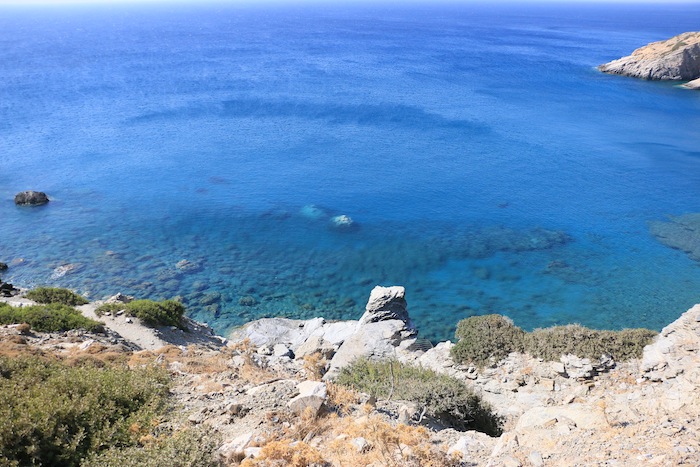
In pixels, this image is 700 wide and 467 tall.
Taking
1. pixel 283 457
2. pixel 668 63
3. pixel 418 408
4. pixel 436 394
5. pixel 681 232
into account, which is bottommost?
pixel 681 232

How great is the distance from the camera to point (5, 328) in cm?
2292

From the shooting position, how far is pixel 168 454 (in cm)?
1136

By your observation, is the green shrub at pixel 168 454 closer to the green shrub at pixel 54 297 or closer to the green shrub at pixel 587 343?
the green shrub at pixel 587 343

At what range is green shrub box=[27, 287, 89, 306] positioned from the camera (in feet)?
96.1

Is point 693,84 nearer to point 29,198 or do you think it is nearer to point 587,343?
point 587,343

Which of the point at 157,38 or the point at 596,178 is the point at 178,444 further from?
the point at 157,38

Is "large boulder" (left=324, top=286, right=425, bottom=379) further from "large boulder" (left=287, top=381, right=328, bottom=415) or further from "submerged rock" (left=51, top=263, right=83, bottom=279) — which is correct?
"submerged rock" (left=51, top=263, right=83, bottom=279)

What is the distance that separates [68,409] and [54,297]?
64.6 feet

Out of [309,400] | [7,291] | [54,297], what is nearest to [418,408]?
[309,400]

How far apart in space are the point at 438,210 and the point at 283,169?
20.4m

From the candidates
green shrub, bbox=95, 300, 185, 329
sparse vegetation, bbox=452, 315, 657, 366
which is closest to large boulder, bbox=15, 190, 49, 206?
green shrub, bbox=95, 300, 185, 329

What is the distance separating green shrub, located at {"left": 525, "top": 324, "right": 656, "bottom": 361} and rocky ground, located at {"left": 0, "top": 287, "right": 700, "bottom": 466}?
400 millimetres

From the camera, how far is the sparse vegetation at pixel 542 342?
20.1 metres

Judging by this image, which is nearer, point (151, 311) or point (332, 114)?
point (151, 311)
